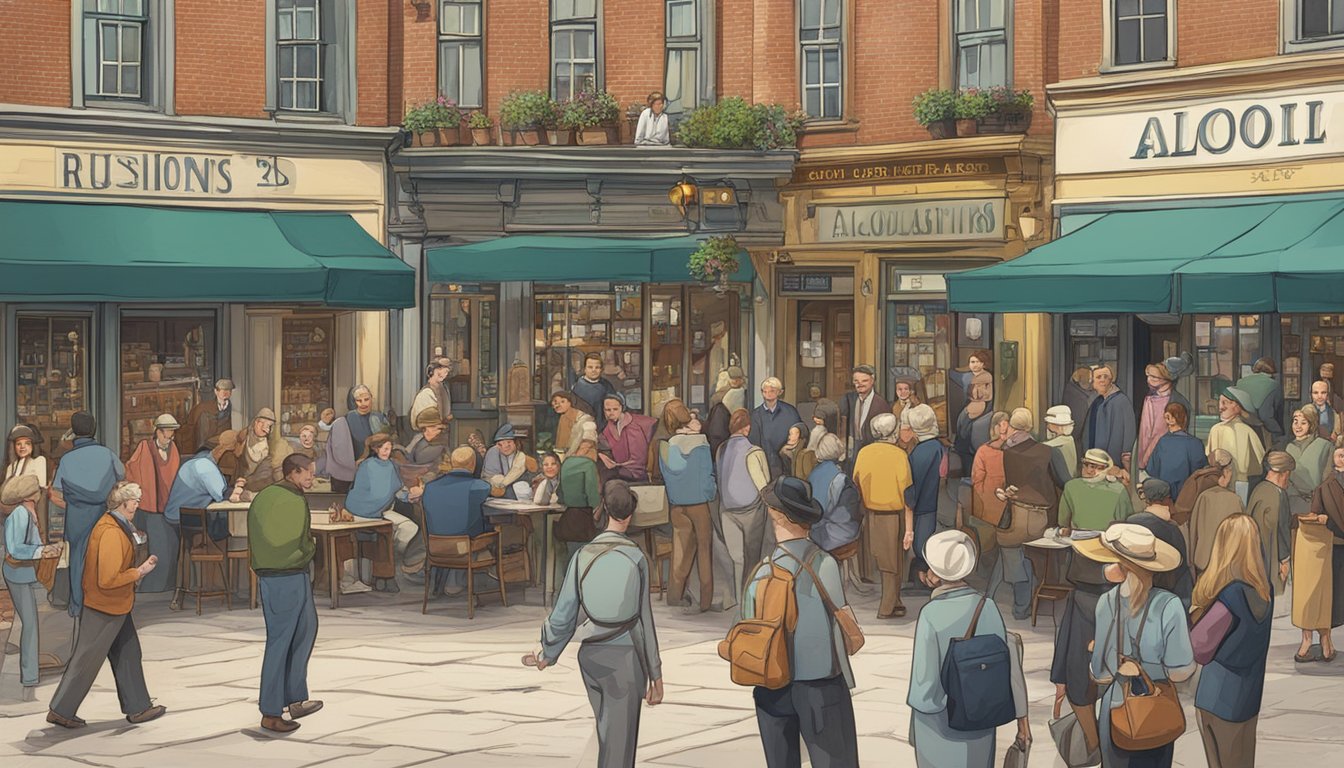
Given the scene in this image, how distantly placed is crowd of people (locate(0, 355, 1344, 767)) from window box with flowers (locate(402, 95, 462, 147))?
4.11 m

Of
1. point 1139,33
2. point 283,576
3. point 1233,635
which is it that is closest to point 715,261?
point 1139,33

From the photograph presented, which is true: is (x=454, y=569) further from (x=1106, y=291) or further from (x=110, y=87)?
(x=110, y=87)

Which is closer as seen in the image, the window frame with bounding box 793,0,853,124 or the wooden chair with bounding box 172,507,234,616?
the wooden chair with bounding box 172,507,234,616

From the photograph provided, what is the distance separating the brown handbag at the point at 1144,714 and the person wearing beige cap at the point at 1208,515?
4609 mm

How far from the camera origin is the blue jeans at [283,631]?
11.2 m

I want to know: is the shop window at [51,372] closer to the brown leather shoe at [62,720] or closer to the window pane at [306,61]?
the window pane at [306,61]

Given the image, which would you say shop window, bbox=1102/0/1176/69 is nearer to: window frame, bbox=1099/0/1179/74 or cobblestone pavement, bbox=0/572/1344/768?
window frame, bbox=1099/0/1179/74

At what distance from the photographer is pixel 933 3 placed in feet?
71.2

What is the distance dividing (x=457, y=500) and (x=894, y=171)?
8821 millimetres

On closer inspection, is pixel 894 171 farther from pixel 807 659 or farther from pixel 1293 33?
pixel 807 659

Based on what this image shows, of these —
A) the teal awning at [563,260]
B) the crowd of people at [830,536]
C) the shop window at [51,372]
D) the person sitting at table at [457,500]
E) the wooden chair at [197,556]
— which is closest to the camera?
the crowd of people at [830,536]

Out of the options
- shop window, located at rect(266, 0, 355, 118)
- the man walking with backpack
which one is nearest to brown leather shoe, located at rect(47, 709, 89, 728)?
the man walking with backpack

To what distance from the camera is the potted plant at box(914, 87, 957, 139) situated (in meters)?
21.0

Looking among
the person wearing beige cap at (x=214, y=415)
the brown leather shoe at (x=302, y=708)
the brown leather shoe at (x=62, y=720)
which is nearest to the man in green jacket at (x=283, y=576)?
the brown leather shoe at (x=302, y=708)
